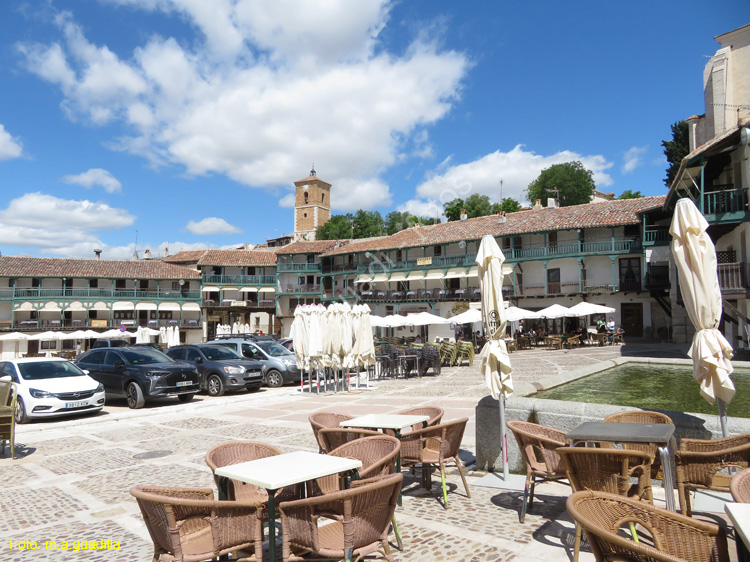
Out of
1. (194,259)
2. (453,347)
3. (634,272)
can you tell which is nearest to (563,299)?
(634,272)

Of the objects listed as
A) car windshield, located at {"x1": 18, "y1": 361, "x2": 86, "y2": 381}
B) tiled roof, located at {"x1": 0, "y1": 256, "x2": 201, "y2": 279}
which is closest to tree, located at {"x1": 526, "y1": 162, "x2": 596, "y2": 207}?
tiled roof, located at {"x1": 0, "y1": 256, "x2": 201, "y2": 279}

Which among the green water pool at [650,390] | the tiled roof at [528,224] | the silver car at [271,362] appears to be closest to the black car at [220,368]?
the silver car at [271,362]

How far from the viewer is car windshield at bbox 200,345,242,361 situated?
15.9 m

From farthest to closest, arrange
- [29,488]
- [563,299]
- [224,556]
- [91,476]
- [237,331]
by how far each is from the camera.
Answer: [237,331] < [563,299] < [91,476] < [29,488] < [224,556]

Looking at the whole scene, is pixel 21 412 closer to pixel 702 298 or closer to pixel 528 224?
pixel 702 298

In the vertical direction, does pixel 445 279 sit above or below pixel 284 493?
above

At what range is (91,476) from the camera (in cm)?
682

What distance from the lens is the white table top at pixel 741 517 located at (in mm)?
2327

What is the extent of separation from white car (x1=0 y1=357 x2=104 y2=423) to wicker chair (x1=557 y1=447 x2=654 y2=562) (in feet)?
35.4

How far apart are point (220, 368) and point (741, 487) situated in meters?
13.8

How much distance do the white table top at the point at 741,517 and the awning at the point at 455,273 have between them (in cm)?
3835

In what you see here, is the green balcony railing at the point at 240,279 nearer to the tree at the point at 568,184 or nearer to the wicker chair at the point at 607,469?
the tree at the point at 568,184

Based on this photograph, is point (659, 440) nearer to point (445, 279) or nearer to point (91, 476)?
point (91, 476)

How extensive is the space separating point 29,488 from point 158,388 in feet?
22.1
